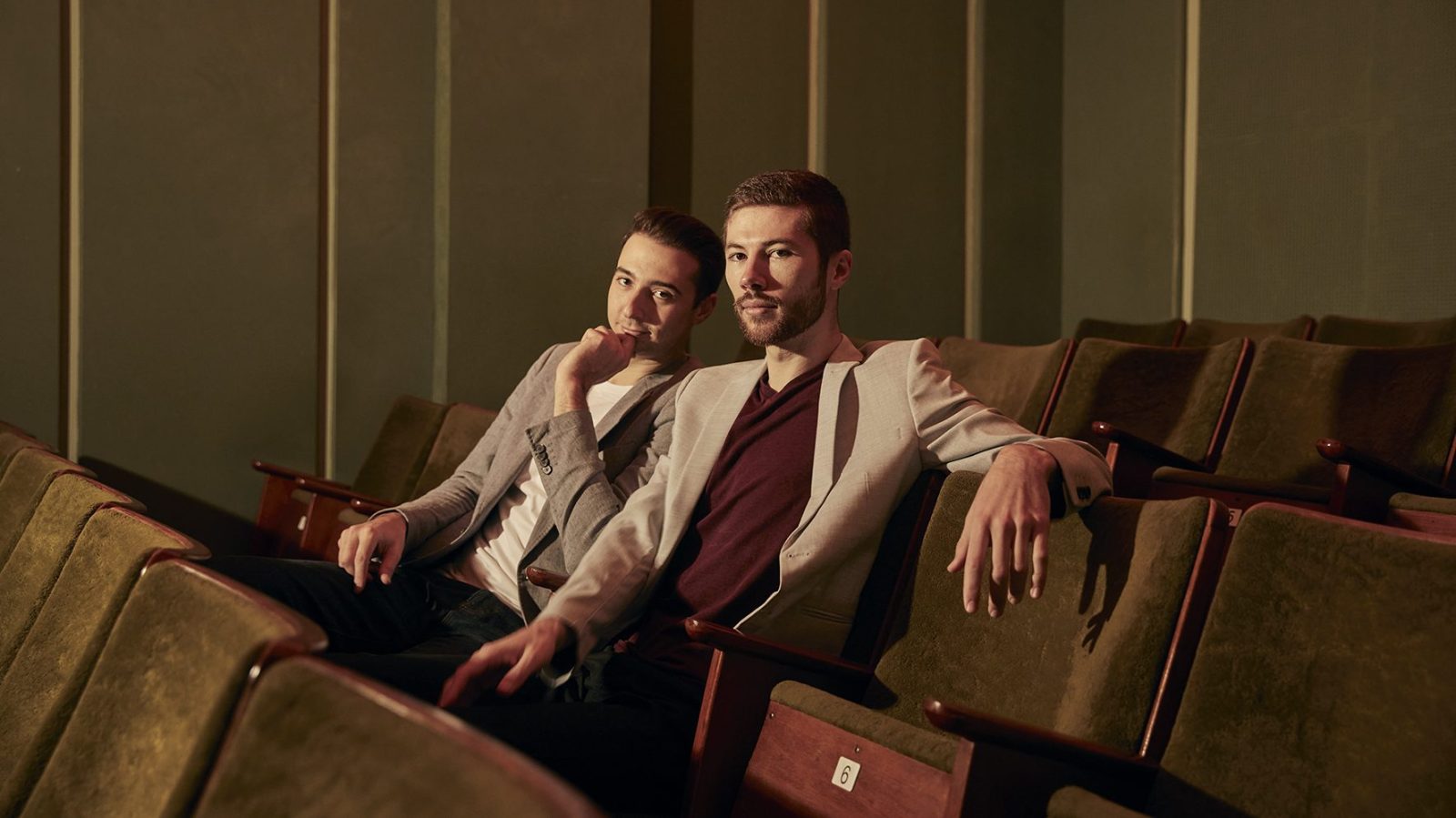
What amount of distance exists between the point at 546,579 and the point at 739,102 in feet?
9.31

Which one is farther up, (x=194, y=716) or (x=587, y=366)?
(x=587, y=366)

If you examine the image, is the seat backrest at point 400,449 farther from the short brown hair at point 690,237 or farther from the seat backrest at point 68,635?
the seat backrest at point 68,635

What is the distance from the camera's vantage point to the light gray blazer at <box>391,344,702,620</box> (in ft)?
5.43

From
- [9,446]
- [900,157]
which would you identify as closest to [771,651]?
[9,446]

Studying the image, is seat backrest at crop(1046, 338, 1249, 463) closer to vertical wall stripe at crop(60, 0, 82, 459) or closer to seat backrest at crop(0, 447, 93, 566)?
seat backrest at crop(0, 447, 93, 566)

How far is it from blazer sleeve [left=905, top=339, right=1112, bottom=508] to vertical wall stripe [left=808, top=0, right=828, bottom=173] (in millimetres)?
2905

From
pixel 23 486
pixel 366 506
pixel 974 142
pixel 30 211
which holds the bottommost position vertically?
pixel 366 506

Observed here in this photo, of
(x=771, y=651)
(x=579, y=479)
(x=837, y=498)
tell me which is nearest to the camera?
(x=771, y=651)

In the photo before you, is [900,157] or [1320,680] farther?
[900,157]

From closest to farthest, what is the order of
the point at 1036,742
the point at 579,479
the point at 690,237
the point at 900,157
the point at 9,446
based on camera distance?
the point at 1036,742 → the point at 579,479 → the point at 690,237 → the point at 9,446 → the point at 900,157

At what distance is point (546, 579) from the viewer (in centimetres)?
155

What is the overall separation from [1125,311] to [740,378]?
10.3 ft

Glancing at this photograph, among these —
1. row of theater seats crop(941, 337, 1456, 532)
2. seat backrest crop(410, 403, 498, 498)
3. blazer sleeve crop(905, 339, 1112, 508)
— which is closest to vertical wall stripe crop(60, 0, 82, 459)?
seat backrest crop(410, 403, 498, 498)

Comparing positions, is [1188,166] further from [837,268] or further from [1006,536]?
[1006,536]
